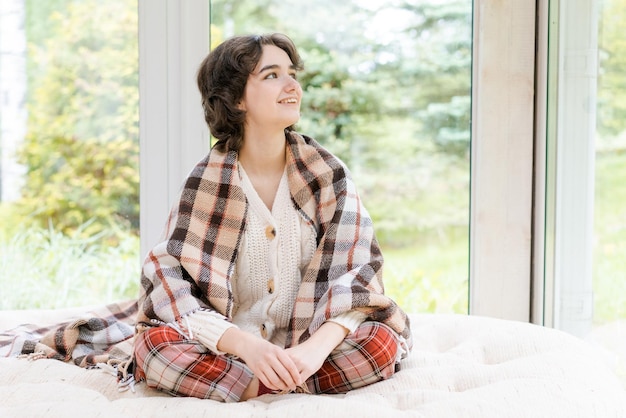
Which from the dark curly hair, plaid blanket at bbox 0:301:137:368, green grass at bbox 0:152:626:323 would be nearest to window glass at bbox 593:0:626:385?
green grass at bbox 0:152:626:323

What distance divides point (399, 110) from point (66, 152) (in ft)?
3.95

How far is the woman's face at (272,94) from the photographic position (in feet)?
6.81

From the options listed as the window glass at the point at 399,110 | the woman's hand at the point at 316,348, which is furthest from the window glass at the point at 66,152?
the woman's hand at the point at 316,348

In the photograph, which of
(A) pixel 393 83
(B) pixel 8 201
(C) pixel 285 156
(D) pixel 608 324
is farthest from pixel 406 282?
(B) pixel 8 201

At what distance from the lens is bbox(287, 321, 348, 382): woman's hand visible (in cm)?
177

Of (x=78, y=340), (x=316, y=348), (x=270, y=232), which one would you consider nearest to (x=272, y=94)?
(x=270, y=232)

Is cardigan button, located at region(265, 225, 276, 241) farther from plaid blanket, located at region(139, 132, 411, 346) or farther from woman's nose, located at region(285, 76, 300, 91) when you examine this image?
woman's nose, located at region(285, 76, 300, 91)

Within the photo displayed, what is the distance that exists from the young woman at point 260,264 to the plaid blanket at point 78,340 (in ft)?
0.71

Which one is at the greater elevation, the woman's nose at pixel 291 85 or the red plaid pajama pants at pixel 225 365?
the woman's nose at pixel 291 85

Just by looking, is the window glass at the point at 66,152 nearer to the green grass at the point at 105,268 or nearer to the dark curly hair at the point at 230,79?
the green grass at the point at 105,268

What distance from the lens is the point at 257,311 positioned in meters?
2.08

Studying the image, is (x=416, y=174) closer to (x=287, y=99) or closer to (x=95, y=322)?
(x=287, y=99)

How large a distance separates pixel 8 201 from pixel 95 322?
1.01 meters

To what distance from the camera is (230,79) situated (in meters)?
2.13
